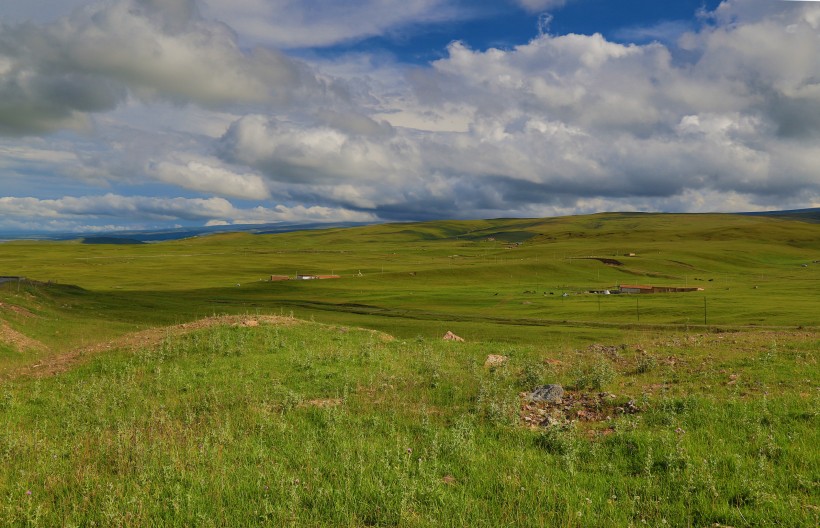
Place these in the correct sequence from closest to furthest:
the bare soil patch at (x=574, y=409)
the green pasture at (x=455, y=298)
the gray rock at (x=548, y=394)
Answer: the bare soil patch at (x=574, y=409) < the gray rock at (x=548, y=394) < the green pasture at (x=455, y=298)

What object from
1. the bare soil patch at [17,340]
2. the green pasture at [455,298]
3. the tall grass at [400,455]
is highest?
the tall grass at [400,455]

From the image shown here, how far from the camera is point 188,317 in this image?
59.8m

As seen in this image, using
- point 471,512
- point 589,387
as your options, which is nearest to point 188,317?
point 589,387

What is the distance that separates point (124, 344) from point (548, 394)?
904 inches

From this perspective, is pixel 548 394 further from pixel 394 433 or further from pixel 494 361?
pixel 494 361

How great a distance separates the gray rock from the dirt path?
20315 mm

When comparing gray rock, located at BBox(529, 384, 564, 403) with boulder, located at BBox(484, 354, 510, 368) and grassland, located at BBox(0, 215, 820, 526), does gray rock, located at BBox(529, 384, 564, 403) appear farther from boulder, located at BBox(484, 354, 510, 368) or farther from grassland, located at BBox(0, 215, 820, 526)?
boulder, located at BBox(484, 354, 510, 368)

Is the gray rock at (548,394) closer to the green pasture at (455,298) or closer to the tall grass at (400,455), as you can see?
the tall grass at (400,455)

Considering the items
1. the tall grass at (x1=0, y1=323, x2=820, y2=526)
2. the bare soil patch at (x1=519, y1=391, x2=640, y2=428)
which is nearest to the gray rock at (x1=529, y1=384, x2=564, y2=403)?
the bare soil patch at (x1=519, y1=391, x2=640, y2=428)

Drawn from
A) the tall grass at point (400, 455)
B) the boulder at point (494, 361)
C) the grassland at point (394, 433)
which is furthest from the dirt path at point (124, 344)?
the boulder at point (494, 361)

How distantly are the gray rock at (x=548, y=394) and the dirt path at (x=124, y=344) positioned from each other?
66.7ft

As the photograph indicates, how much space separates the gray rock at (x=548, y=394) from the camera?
50.0 ft

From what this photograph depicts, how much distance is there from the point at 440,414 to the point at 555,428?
12.9 feet

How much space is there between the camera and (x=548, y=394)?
15570mm
